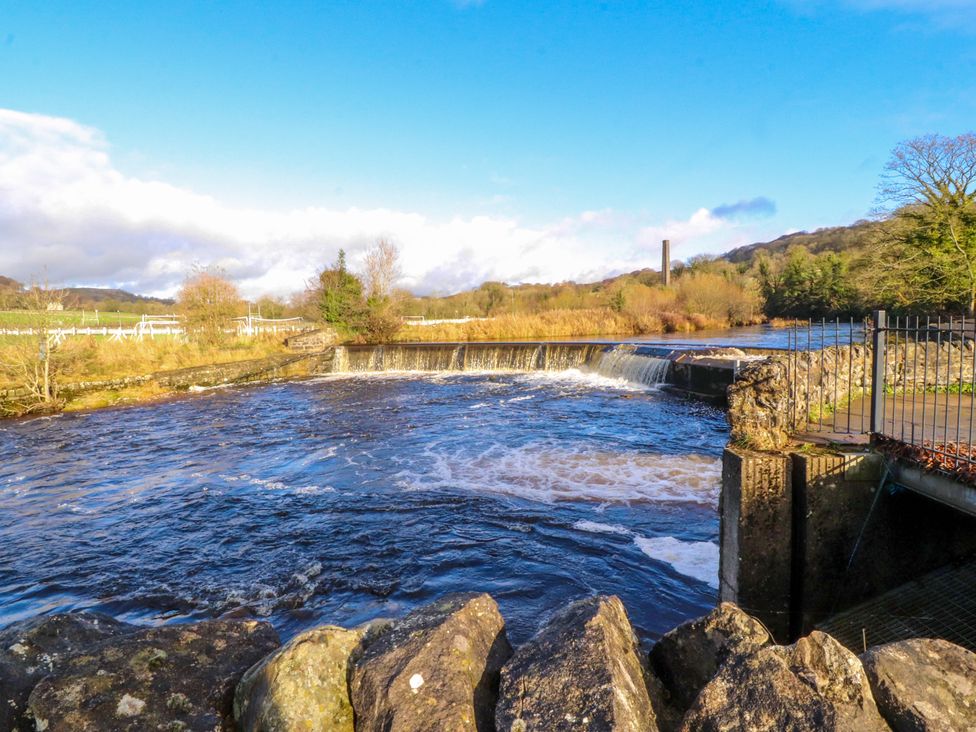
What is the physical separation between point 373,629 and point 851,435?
5034 mm

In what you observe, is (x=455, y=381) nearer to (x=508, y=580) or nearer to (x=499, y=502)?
(x=499, y=502)

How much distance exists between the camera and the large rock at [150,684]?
9.70ft

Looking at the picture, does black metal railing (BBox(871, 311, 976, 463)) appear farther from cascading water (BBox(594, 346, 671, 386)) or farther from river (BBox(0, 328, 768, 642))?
cascading water (BBox(594, 346, 671, 386))

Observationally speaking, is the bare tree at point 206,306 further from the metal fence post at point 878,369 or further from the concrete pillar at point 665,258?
the concrete pillar at point 665,258

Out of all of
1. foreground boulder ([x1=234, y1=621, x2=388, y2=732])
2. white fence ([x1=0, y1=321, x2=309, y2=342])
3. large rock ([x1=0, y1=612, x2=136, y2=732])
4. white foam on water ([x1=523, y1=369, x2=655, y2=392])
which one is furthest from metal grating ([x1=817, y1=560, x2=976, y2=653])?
white fence ([x1=0, y1=321, x2=309, y2=342])

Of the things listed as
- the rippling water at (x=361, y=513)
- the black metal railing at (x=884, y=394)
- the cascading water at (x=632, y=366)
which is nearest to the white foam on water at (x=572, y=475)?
the rippling water at (x=361, y=513)

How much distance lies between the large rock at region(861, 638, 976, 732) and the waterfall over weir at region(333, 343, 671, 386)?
18.7 m

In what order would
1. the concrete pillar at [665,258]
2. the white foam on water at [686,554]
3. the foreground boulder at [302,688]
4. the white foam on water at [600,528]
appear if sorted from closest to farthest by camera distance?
the foreground boulder at [302,688], the white foam on water at [686,554], the white foam on water at [600,528], the concrete pillar at [665,258]

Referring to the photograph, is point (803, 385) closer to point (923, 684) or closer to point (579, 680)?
point (923, 684)

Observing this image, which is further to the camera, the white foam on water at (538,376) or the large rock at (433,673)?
the white foam on water at (538,376)

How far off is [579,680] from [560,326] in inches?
1553

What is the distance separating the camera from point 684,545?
7.80 metres

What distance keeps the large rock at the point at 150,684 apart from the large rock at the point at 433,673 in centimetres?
90

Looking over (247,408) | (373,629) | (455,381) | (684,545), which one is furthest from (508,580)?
(455,381)
